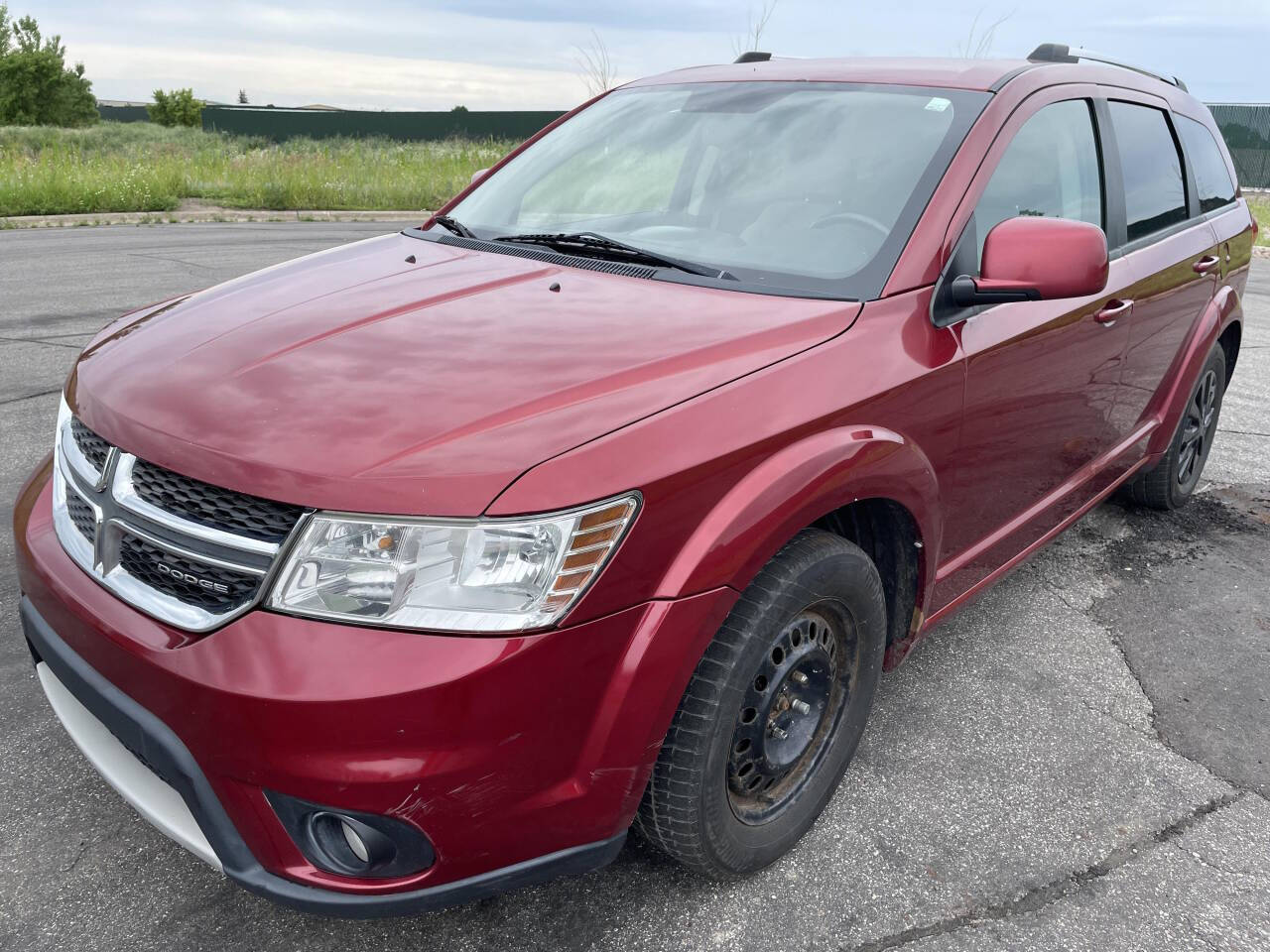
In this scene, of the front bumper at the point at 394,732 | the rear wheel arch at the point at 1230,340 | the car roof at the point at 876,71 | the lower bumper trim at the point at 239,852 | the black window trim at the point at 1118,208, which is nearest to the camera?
the front bumper at the point at 394,732

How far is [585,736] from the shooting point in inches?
67.1

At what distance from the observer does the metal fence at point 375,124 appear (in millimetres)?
31094

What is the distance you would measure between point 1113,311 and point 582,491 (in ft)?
7.18

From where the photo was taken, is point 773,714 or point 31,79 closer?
point 773,714

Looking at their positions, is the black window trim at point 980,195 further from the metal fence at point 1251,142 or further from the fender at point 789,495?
the metal fence at point 1251,142

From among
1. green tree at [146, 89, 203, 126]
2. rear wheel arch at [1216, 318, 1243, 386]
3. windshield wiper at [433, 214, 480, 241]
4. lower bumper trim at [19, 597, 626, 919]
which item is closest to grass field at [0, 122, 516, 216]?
windshield wiper at [433, 214, 480, 241]

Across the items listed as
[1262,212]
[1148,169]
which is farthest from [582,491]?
[1262,212]

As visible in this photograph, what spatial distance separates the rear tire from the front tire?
249 centimetres

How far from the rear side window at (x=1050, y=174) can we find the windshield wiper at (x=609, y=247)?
2.32 feet

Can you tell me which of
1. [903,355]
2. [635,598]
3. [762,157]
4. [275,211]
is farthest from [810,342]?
[275,211]

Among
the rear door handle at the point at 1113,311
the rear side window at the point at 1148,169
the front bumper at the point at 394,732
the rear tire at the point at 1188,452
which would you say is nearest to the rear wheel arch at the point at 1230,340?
the rear tire at the point at 1188,452

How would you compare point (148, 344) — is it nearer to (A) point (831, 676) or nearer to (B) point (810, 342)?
(B) point (810, 342)

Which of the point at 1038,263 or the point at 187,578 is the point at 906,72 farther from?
the point at 187,578

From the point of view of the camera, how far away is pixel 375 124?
3447cm
